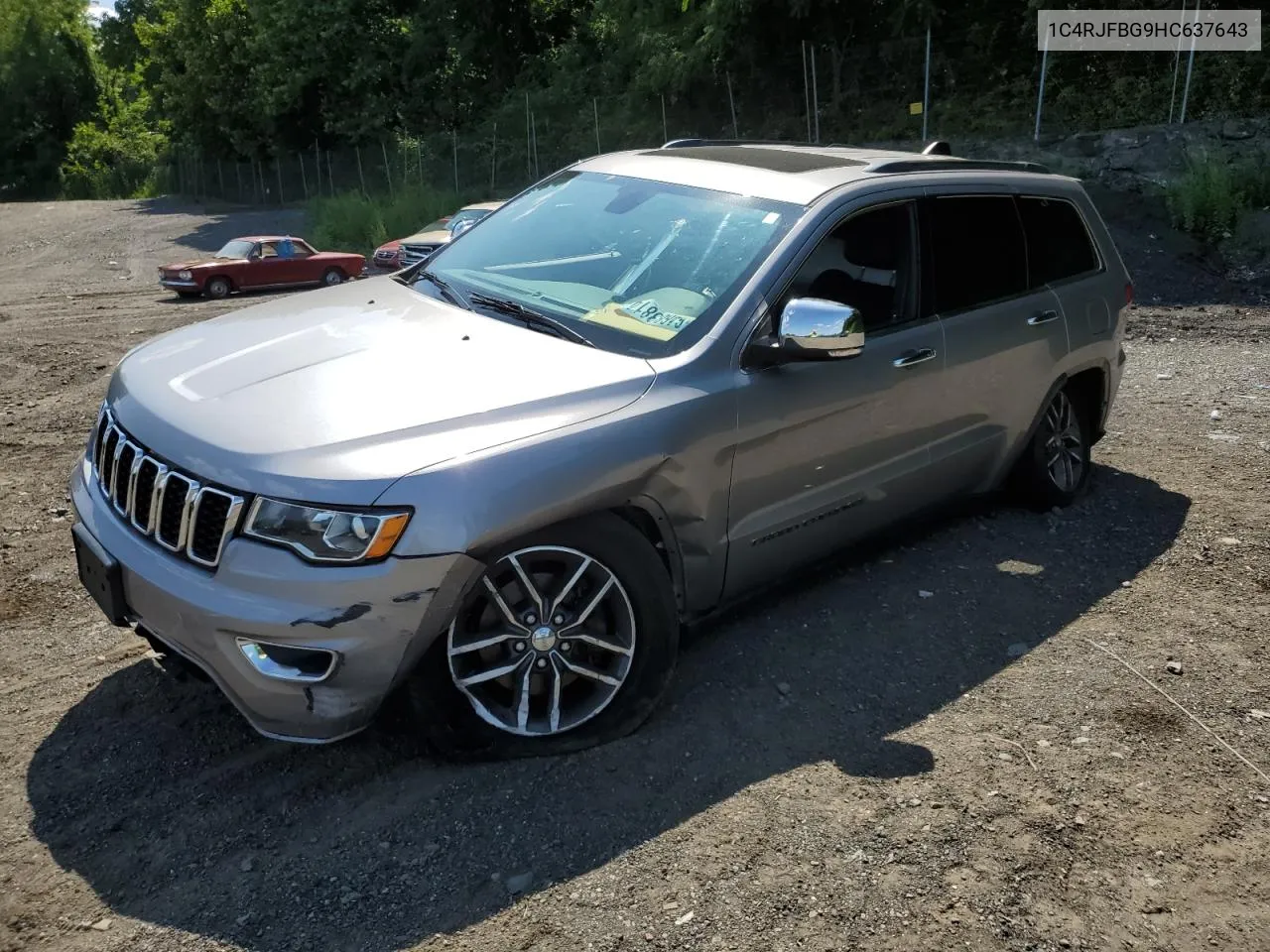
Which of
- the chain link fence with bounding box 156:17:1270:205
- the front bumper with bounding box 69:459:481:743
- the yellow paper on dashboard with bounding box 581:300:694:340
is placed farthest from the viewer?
the chain link fence with bounding box 156:17:1270:205

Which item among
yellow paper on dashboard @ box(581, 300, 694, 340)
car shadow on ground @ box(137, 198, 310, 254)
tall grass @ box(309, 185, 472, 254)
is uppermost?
yellow paper on dashboard @ box(581, 300, 694, 340)

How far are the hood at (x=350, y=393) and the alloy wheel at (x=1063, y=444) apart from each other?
289 centimetres

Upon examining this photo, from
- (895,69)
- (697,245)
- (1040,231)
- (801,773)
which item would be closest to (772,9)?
(895,69)

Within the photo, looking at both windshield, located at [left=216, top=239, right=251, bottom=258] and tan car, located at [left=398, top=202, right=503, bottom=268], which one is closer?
tan car, located at [left=398, top=202, right=503, bottom=268]

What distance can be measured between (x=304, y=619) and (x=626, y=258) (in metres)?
1.95

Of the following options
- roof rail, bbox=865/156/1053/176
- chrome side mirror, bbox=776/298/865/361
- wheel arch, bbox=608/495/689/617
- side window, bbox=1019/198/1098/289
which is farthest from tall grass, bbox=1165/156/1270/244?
wheel arch, bbox=608/495/689/617

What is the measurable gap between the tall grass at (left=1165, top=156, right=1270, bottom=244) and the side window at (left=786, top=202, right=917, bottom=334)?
11879 millimetres

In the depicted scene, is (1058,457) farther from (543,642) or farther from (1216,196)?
(1216,196)

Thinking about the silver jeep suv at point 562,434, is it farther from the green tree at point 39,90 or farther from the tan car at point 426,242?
the green tree at point 39,90

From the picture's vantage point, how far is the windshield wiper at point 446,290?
4.35m

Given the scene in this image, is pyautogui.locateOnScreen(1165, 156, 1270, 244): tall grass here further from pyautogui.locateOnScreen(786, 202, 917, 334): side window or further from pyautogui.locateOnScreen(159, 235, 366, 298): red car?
pyautogui.locateOnScreen(159, 235, 366, 298): red car

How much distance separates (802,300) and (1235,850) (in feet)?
6.99

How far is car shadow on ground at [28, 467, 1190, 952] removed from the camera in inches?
117

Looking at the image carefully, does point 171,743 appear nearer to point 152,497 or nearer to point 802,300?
point 152,497
